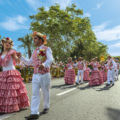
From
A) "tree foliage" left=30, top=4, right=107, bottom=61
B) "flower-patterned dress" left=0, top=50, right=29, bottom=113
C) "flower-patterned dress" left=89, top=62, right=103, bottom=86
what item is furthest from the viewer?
"tree foliage" left=30, top=4, right=107, bottom=61

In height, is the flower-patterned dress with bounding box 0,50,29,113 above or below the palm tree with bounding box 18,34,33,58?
below

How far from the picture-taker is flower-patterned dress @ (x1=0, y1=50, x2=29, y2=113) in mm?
4340

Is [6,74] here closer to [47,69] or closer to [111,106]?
[47,69]

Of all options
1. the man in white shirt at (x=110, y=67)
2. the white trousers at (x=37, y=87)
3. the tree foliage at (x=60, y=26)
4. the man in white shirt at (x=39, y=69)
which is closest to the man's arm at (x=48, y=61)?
the man in white shirt at (x=39, y=69)

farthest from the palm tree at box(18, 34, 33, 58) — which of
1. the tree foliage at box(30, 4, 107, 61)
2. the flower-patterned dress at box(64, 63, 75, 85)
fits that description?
the flower-patterned dress at box(64, 63, 75, 85)

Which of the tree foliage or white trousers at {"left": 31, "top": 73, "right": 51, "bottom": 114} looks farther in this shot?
the tree foliage

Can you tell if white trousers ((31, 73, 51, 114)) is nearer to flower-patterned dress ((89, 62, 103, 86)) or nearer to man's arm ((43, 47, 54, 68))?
man's arm ((43, 47, 54, 68))

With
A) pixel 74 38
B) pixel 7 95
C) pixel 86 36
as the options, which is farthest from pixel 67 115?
pixel 86 36

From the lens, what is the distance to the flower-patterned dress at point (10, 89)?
14.2 ft

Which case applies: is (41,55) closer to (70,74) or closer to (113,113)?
(113,113)

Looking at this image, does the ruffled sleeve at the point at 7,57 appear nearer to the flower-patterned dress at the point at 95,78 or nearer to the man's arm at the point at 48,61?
the man's arm at the point at 48,61

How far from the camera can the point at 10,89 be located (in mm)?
4438

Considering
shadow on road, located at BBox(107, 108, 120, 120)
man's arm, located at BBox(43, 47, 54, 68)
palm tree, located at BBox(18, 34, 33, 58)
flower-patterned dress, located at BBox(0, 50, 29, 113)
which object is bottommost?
shadow on road, located at BBox(107, 108, 120, 120)

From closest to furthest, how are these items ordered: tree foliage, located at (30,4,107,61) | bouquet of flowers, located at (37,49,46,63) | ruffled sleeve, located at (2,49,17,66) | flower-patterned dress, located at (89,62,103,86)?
1. bouquet of flowers, located at (37,49,46,63)
2. ruffled sleeve, located at (2,49,17,66)
3. flower-patterned dress, located at (89,62,103,86)
4. tree foliage, located at (30,4,107,61)
